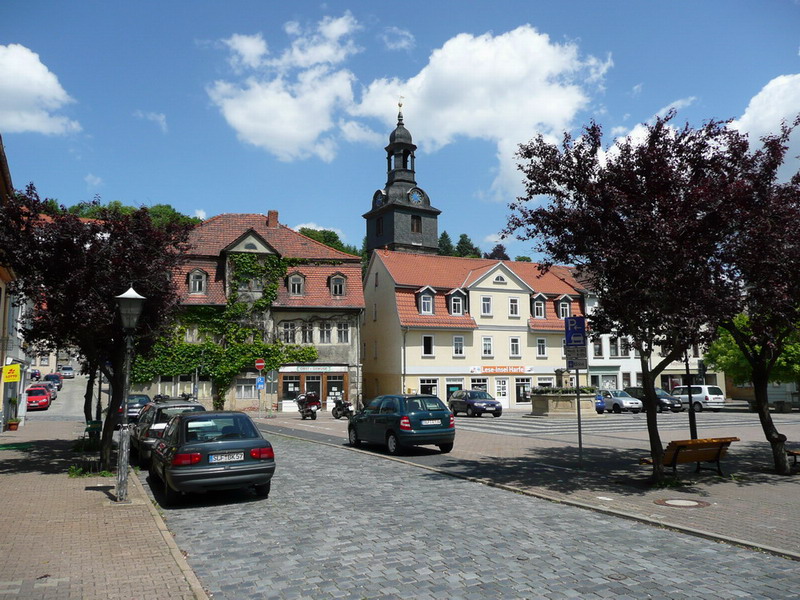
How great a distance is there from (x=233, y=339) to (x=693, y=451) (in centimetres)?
3359

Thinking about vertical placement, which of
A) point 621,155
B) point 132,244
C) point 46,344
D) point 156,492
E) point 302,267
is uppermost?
point 302,267

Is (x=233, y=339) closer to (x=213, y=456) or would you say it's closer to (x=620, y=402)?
(x=620, y=402)

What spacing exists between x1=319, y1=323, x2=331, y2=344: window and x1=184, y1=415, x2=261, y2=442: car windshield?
106 feet

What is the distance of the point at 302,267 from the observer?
44.2 m

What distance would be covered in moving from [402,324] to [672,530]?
35.7 meters

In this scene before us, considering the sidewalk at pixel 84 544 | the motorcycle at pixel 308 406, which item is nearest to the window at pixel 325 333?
the motorcycle at pixel 308 406

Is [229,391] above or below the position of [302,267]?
below

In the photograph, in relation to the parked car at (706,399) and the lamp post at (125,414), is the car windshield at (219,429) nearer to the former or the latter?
the lamp post at (125,414)

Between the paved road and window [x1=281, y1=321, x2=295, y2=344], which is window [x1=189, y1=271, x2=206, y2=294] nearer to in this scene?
window [x1=281, y1=321, x2=295, y2=344]

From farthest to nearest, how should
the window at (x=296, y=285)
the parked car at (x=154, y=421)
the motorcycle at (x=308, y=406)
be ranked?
the window at (x=296, y=285) → the motorcycle at (x=308, y=406) → the parked car at (x=154, y=421)

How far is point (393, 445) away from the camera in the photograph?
657 inches

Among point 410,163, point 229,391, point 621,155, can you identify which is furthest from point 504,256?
point 621,155

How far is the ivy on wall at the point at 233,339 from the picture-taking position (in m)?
40.5

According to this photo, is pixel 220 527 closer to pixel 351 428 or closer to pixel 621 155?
pixel 621 155
